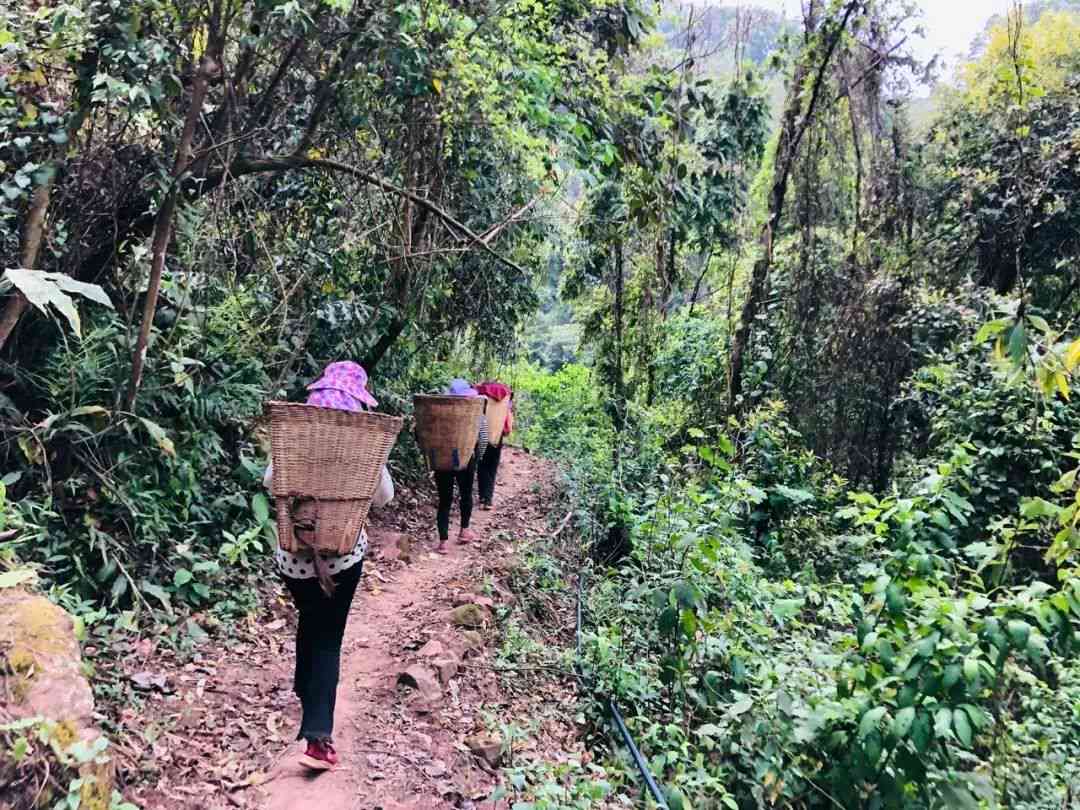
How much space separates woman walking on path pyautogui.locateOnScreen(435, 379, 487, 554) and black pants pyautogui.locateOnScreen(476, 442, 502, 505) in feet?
2.72

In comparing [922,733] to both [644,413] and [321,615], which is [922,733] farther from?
[644,413]

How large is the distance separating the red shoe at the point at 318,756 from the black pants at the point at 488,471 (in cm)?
553

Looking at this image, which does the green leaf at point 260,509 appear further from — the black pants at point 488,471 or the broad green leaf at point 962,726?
the broad green leaf at point 962,726

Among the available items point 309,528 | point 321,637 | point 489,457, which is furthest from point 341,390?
point 489,457

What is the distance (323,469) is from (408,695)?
5.82ft

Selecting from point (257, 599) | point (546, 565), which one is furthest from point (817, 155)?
point (257, 599)

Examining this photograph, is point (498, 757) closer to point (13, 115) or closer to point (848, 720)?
point (848, 720)

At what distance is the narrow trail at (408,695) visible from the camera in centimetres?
354

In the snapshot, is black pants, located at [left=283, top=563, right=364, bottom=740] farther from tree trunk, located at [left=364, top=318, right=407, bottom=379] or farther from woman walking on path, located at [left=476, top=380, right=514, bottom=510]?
woman walking on path, located at [left=476, top=380, right=514, bottom=510]

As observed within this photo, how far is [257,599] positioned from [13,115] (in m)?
3.60

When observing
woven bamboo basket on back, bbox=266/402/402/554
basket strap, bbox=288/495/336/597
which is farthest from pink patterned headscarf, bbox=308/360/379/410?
basket strap, bbox=288/495/336/597

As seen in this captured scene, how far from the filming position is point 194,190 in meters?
5.57

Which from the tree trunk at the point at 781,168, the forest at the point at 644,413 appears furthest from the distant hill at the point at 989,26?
the tree trunk at the point at 781,168

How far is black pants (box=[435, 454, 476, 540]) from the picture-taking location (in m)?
7.36
